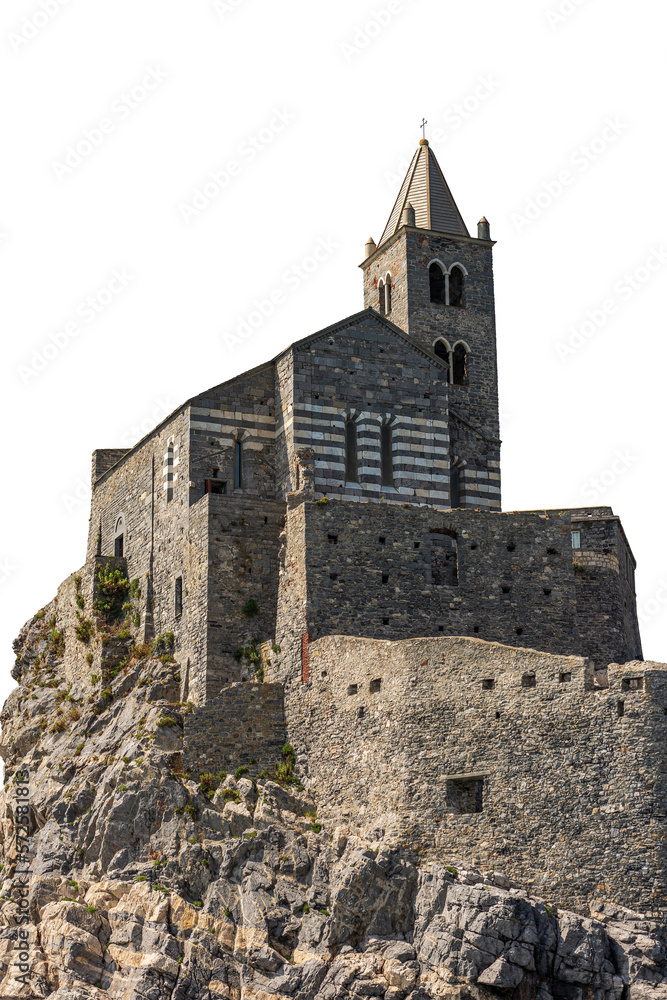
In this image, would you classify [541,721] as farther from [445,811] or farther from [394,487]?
[394,487]

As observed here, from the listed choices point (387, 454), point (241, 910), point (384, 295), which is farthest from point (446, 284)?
point (241, 910)

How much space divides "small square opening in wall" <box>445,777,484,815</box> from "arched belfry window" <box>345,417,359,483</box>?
14845 mm

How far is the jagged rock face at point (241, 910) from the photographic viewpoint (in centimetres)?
4441

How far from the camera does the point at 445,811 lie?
155 feet

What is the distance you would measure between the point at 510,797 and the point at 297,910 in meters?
7.45

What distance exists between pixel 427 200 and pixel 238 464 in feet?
53.3

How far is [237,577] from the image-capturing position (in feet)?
183

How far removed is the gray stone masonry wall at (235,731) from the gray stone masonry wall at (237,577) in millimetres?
1366

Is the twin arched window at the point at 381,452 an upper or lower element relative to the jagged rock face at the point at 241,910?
upper

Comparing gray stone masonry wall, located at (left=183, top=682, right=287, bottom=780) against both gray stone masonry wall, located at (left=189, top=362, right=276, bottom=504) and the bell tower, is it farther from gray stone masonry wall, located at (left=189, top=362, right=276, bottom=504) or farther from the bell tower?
the bell tower

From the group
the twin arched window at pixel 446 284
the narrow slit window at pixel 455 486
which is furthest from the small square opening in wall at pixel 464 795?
the twin arched window at pixel 446 284

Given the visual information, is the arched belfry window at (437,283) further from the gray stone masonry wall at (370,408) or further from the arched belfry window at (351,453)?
the arched belfry window at (351,453)

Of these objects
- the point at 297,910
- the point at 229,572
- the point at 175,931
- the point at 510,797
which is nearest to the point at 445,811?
the point at 510,797

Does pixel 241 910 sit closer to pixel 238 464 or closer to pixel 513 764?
pixel 513 764
